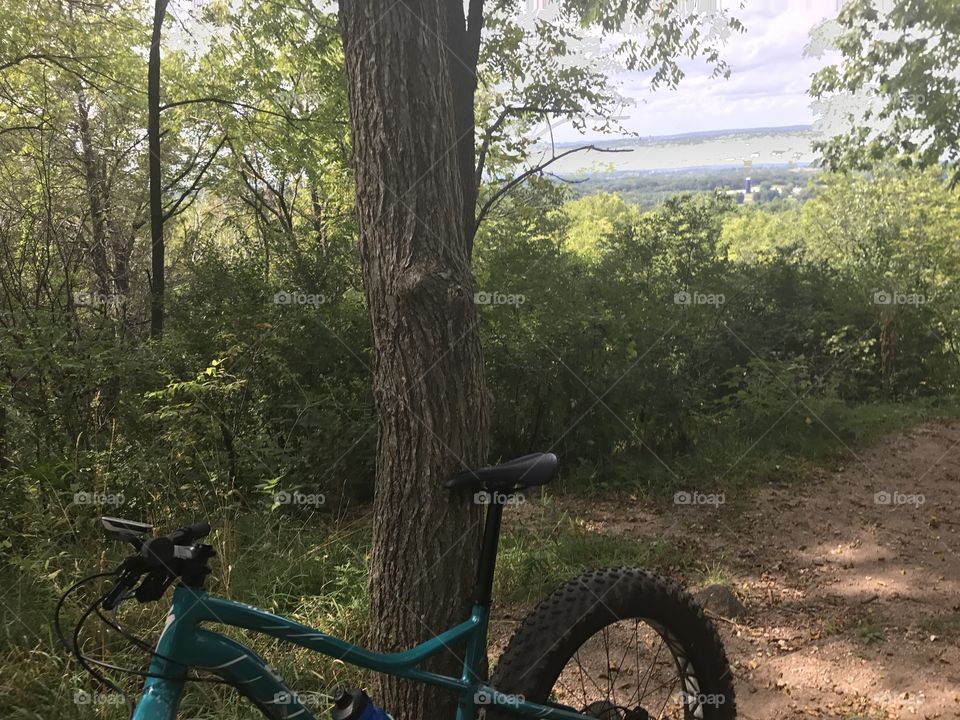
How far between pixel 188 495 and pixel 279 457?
3.19 feet

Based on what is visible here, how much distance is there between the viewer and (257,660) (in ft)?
5.06

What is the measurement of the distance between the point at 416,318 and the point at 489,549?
2.52 feet

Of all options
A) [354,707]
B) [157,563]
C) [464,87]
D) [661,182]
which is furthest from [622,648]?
[661,182]

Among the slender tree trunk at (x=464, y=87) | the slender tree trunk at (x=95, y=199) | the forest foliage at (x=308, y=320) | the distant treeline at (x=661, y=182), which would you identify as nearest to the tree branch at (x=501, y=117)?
the forest foliage at (x=308, y=320)

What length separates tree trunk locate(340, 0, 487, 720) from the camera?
2166mm

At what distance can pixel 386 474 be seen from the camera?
230 centimetres

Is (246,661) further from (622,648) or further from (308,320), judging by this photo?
(308,320)

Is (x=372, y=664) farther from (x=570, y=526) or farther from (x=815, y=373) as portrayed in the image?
(x=815, y=373)

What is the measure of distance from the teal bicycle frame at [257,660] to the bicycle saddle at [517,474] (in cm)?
8

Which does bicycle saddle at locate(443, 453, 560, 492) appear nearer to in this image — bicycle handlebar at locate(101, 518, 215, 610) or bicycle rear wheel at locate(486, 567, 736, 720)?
bicycle rear wheel at locate(486, 567, 736, 720)

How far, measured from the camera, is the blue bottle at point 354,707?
59.8 inches

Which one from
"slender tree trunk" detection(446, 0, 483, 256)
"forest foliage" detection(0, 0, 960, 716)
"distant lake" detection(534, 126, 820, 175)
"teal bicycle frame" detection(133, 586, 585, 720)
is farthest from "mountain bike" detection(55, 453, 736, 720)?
"distant lake" detection(534, 126, 820, 175)

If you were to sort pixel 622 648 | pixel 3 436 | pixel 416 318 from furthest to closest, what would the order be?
pixel 3 436
pixel 622 648
pixel 416 318

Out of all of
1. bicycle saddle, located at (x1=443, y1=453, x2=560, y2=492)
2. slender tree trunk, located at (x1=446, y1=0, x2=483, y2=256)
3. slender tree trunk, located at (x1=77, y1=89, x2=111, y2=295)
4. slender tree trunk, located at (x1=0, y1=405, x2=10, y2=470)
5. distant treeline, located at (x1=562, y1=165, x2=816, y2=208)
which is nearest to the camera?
bicycle saddle, located at (x1=443, y1=453, x2=560, y2=492)
